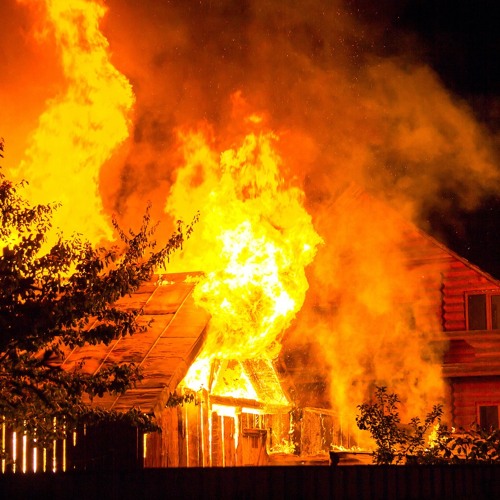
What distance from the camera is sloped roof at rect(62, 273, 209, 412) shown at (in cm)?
1122

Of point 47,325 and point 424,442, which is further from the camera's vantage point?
point 424,442

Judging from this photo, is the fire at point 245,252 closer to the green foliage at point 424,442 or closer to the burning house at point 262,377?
the burning house at point 262,377

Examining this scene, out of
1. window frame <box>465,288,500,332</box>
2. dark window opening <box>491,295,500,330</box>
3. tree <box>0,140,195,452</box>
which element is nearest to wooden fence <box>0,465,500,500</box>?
tree <box>0,140,195,452</box>

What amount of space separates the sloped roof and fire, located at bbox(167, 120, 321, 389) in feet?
1.35

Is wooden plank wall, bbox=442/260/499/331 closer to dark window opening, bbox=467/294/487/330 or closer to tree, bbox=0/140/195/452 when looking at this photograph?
dark window opening, bbox=467/294/487/330

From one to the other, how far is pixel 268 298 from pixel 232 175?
357 centimetres

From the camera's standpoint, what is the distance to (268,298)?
14719 mm

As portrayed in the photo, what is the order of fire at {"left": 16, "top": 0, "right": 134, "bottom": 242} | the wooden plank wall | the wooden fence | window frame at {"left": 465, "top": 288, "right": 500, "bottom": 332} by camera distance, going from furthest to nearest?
the wooden plank wall
window frame at {"left": 465, "top": 288, "right": 500, "bottom": 332}
fire at {"left": 16, "top": 0, "right": 134, "bottom": 242}
the wooden fence

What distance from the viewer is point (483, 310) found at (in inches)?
869

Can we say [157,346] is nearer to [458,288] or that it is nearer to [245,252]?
[245,252]

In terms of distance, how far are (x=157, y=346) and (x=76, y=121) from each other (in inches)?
276

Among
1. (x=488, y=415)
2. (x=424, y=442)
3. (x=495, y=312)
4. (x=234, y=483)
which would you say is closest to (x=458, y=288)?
(x=495, y=312)

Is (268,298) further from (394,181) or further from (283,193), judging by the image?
(394,181)

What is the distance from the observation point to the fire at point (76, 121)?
17062 millimetres
